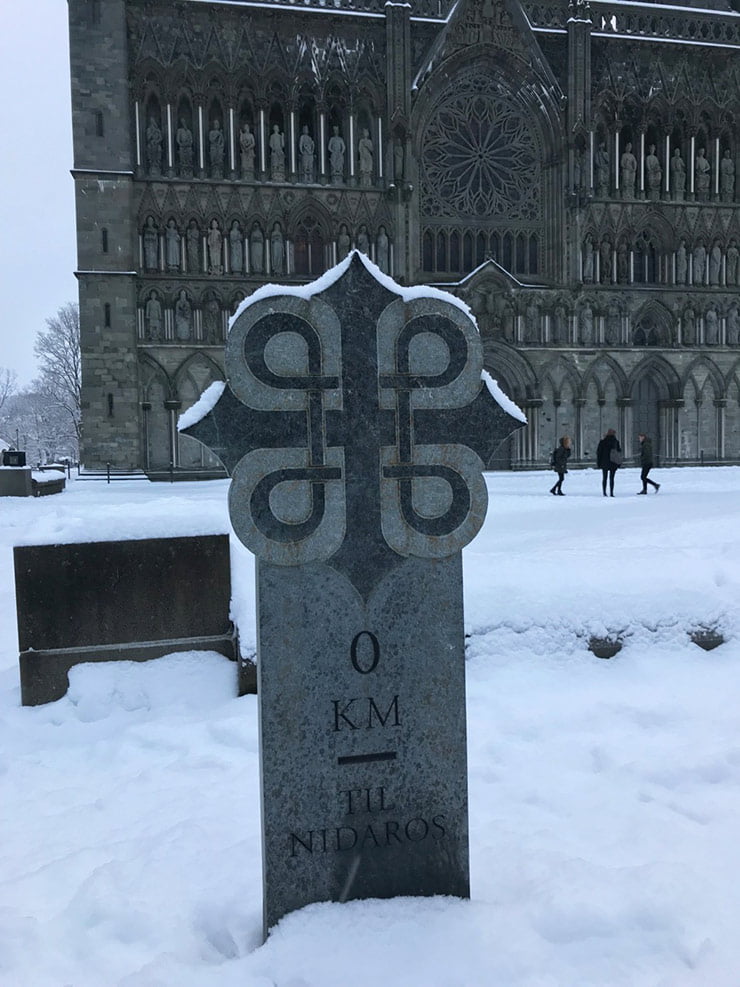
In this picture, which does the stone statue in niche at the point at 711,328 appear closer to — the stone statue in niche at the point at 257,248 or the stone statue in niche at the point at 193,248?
the stone statue in niche at the point at 257,248

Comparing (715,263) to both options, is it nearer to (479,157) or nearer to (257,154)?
(479,157)

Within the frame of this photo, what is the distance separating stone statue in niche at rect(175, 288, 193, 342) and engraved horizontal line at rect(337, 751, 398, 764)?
2730 centimetres

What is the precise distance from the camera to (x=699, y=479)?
879 inches

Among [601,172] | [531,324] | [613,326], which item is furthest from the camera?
[613,326]

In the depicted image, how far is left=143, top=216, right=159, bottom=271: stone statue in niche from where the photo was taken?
27.8 meters

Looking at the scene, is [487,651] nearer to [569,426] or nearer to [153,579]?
[153,579]

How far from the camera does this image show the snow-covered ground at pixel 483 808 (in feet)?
8.04

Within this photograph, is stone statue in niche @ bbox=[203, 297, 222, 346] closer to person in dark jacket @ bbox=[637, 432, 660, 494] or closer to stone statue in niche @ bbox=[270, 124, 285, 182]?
stone statue in niche @ bbox=[270, 124, 285, 182]

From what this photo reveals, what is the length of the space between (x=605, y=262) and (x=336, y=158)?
12.0 m

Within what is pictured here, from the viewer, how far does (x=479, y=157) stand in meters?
31.0

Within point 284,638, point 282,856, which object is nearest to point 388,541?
point 284,638

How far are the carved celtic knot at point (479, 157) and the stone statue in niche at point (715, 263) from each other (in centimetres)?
808

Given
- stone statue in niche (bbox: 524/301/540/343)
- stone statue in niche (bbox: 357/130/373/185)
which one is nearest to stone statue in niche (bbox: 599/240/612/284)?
stone statue in niche (bbox: 524/301/540/343)

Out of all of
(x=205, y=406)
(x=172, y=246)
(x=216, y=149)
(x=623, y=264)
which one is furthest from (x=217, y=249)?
(x=205, y=406)
